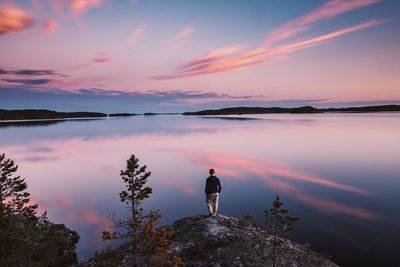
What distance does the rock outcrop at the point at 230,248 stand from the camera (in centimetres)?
2114

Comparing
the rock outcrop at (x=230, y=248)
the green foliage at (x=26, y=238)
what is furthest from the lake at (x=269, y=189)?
the rock outcrop at (x=230, y=248)

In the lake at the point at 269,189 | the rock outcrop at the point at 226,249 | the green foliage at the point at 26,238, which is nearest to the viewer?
the rock outcrop at the point at 226,249

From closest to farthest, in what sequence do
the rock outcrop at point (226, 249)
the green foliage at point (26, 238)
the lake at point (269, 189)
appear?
the rock outcrop at point (226, 249) → the green foliage at point (26, 238) → the lake at point (269, 189)

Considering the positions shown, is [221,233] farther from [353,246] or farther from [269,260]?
[353,246]

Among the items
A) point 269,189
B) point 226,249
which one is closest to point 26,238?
point 226,249

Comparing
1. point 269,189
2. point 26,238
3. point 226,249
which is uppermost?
point 226,249

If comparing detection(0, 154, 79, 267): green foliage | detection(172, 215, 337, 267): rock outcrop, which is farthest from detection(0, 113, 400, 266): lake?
detection(172, 215, 337, 267): rock outcrop

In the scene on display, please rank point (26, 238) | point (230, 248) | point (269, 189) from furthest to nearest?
point (269, 189) → point (26, 238) → point (230, 248)

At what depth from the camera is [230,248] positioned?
22000 millimetres

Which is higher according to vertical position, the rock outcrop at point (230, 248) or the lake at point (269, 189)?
the rock outcrop at point (230, 248)

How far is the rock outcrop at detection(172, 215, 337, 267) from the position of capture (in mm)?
21141

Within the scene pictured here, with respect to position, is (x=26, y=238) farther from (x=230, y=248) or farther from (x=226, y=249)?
(x=230, y=248)

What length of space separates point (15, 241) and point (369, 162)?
6973 centimetres

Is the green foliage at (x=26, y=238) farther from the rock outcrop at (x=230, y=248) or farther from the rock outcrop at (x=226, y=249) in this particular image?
the rock outcrop at (x=230, y=248)
